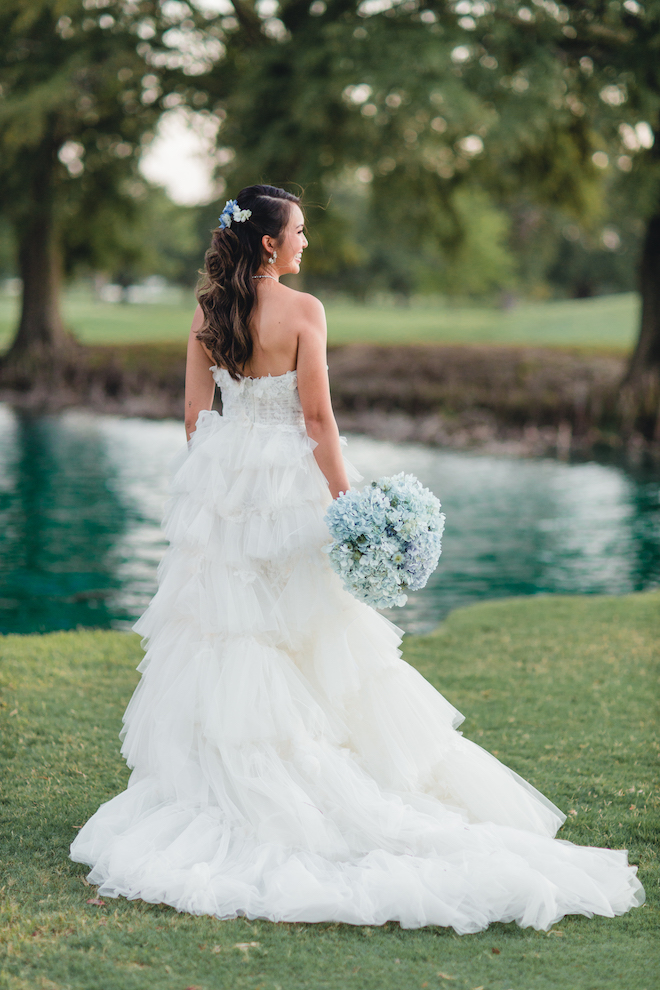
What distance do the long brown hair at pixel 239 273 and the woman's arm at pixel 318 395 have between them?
0.23 metres

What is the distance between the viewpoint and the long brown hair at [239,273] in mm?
3822

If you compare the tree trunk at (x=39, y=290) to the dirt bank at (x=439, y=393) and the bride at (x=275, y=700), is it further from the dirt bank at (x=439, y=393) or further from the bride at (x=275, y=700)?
the bride at (x=275, y=700)

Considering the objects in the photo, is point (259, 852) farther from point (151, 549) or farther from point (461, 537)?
point (461, 537)

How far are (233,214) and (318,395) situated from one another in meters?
0.80

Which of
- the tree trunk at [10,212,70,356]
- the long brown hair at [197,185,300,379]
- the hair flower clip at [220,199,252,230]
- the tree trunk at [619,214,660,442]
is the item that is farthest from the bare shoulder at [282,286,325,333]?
the tree trunk at [10,212,70,356]

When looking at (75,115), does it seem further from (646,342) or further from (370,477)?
(646,342)

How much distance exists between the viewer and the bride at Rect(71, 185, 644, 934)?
3.57m

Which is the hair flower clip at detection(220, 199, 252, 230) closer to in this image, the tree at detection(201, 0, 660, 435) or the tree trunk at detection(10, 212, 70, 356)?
the tree at detection(201, 0, 660, 435)

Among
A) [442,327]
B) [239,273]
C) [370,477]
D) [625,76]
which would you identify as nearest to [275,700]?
[239,273]

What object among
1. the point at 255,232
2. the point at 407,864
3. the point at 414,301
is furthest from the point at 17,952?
the point at 414,301

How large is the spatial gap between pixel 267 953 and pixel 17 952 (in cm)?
80

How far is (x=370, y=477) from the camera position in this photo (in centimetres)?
1494

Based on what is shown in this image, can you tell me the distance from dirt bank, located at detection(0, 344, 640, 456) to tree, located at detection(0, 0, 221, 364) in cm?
242

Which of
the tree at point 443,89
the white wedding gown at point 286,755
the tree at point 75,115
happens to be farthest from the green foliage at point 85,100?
the white wedding gown at point 286,755
